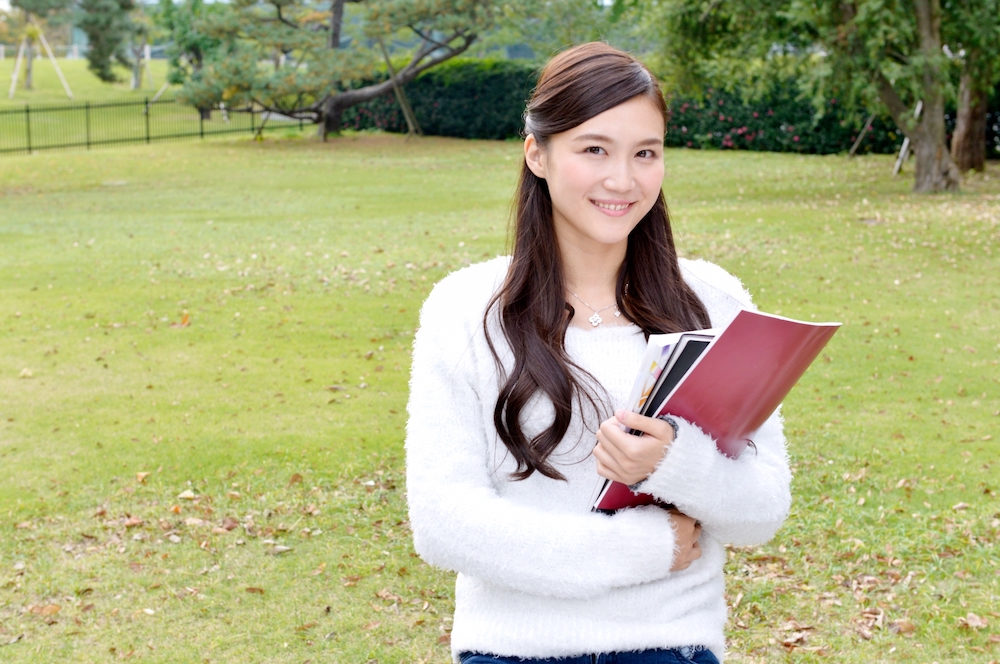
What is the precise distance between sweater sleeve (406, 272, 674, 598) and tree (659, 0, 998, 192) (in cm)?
1450

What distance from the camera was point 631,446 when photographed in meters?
2.04

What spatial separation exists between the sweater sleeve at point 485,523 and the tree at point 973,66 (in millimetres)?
15837

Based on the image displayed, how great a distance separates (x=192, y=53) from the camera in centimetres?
3891

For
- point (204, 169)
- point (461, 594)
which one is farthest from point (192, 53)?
point (461, 594)

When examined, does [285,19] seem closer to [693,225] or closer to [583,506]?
[693,225]

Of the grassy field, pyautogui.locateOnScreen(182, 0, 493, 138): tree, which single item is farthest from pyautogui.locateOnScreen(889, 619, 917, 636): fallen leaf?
pyautogui.locateOnScreen(182, 0, 493, 138): tree

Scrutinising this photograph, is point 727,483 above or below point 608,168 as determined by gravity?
below

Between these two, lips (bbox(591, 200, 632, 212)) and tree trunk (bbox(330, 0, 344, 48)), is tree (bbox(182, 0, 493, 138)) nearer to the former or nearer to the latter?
tree trunk (bbox(330, 0, 344, 48))

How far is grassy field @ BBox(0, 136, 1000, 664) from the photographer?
14.7 ft

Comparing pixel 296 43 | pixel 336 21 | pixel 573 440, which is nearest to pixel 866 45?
pixel 573 440

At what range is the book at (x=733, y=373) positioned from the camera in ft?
6.11

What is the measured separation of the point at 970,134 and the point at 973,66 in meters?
4.10

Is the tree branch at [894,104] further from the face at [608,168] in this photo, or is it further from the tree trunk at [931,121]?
the face at [608,168]

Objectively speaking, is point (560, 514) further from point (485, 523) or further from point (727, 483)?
point (727, 483)
